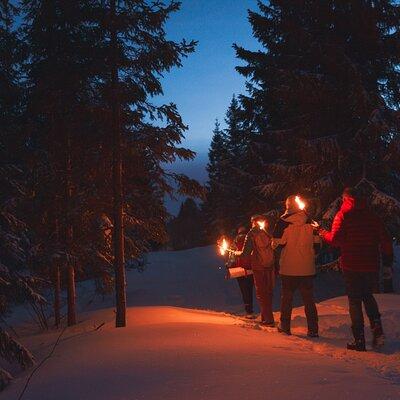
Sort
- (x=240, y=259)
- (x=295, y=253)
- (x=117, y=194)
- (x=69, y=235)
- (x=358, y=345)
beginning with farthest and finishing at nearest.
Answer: (x=69, y=235)
(x=240, y=259)
(x=117, y=194)
(x=295, y=253)
(x=358, y=345)

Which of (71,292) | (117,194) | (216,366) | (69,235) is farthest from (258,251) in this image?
(71,292)

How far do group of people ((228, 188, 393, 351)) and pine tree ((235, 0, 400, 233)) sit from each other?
575cm

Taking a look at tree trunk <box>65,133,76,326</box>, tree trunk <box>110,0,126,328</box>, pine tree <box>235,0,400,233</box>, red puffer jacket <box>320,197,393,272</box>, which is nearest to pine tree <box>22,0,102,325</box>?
tree trunk <box>65,133,76,326</box>

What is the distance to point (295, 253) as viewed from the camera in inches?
343

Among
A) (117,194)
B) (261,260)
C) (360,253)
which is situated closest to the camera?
(360,253)

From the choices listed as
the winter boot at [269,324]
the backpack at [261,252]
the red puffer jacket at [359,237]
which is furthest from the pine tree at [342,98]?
the red puffer jacket at [359,237]

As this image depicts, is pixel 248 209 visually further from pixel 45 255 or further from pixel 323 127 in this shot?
pixel 45 255

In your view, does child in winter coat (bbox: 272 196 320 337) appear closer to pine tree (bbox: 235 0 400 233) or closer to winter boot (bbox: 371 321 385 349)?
winter boot (bbox: 371 321 385 349)

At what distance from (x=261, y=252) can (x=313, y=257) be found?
1813 mm

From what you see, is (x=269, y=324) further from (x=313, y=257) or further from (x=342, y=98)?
(x=342, y=98)

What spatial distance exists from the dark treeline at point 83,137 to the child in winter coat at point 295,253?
11.1ft

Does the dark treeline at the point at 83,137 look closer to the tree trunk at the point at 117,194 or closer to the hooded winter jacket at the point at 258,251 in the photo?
the tree trunk at the point at 117,194

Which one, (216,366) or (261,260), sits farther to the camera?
(261,260)

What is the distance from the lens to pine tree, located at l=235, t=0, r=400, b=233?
50.1 feet
